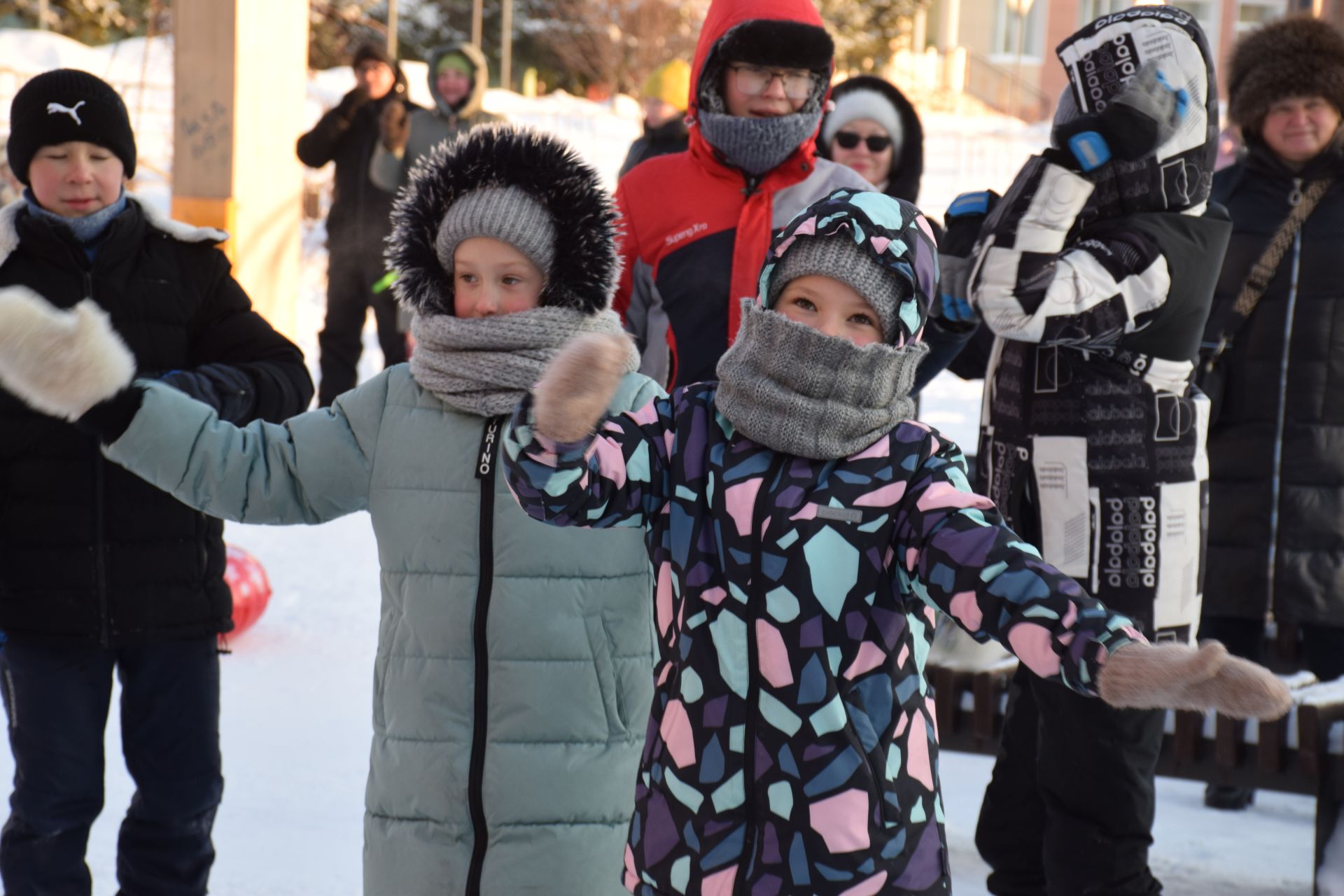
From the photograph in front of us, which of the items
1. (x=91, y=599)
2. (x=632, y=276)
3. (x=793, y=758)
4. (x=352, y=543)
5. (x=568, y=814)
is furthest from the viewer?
(x=352, y=543)

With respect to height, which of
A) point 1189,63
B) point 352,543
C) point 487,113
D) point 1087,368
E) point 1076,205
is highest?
point 487,113

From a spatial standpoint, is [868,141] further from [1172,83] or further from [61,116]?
[61,116]

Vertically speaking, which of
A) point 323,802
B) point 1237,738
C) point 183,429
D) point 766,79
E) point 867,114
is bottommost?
point 323,802

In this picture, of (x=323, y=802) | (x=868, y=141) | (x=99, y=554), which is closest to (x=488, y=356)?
(x=99, y=554)

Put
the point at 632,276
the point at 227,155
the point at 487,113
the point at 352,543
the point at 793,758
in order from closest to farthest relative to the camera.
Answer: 1. the point at 793,758
2. the point at 632,276
3. the point at 352,543
4. the point at 227,155
5. the point at 487,113

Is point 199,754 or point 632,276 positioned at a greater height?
point 632,276

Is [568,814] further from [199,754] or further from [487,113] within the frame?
[487,113]

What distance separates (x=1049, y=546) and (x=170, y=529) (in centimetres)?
162

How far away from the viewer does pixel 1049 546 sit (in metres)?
2.88

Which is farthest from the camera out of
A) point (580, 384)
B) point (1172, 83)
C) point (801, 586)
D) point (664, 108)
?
point (664, 108)

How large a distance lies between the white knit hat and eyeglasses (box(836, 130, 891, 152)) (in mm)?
27

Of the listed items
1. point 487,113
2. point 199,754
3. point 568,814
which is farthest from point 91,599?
point 487,113

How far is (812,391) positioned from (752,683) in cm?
36

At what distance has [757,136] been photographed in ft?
10.2
